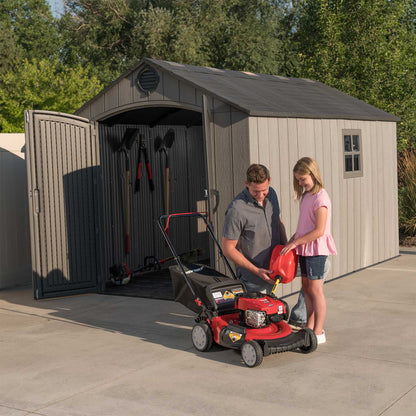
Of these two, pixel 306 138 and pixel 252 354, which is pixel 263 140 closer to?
pixel 306 138

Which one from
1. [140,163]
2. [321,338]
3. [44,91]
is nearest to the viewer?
[321,338]

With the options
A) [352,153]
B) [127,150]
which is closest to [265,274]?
[352,153]

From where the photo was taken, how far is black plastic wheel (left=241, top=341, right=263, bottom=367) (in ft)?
17.4

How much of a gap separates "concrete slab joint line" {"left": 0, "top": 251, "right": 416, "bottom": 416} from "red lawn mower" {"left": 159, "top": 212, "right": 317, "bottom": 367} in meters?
0.15

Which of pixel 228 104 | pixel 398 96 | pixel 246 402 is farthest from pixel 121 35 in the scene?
pixel 246 402

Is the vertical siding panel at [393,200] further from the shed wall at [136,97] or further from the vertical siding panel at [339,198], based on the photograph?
the shed wall at [136,97]

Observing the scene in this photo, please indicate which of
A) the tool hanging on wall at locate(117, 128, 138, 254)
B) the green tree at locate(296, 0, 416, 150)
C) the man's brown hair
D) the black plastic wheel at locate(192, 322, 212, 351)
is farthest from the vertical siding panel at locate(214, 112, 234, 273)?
the green tree at locate(296, 0, 416, 150)

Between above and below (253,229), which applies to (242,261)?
below

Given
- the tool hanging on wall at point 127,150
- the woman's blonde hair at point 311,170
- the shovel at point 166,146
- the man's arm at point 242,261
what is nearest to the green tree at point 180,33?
the shovel at point 166,146

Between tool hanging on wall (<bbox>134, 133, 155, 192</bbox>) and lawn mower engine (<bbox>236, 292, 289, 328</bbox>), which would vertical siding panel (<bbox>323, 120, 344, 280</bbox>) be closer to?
tool hanging on wall (<bbox>134, 133, 155, 192</bbox>)

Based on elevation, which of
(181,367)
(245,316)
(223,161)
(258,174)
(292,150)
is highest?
(292,150)

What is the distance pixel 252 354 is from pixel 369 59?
1108 cm

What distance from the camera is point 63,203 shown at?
8.61m

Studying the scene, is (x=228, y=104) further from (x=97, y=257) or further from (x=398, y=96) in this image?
(x=398, y=96)
